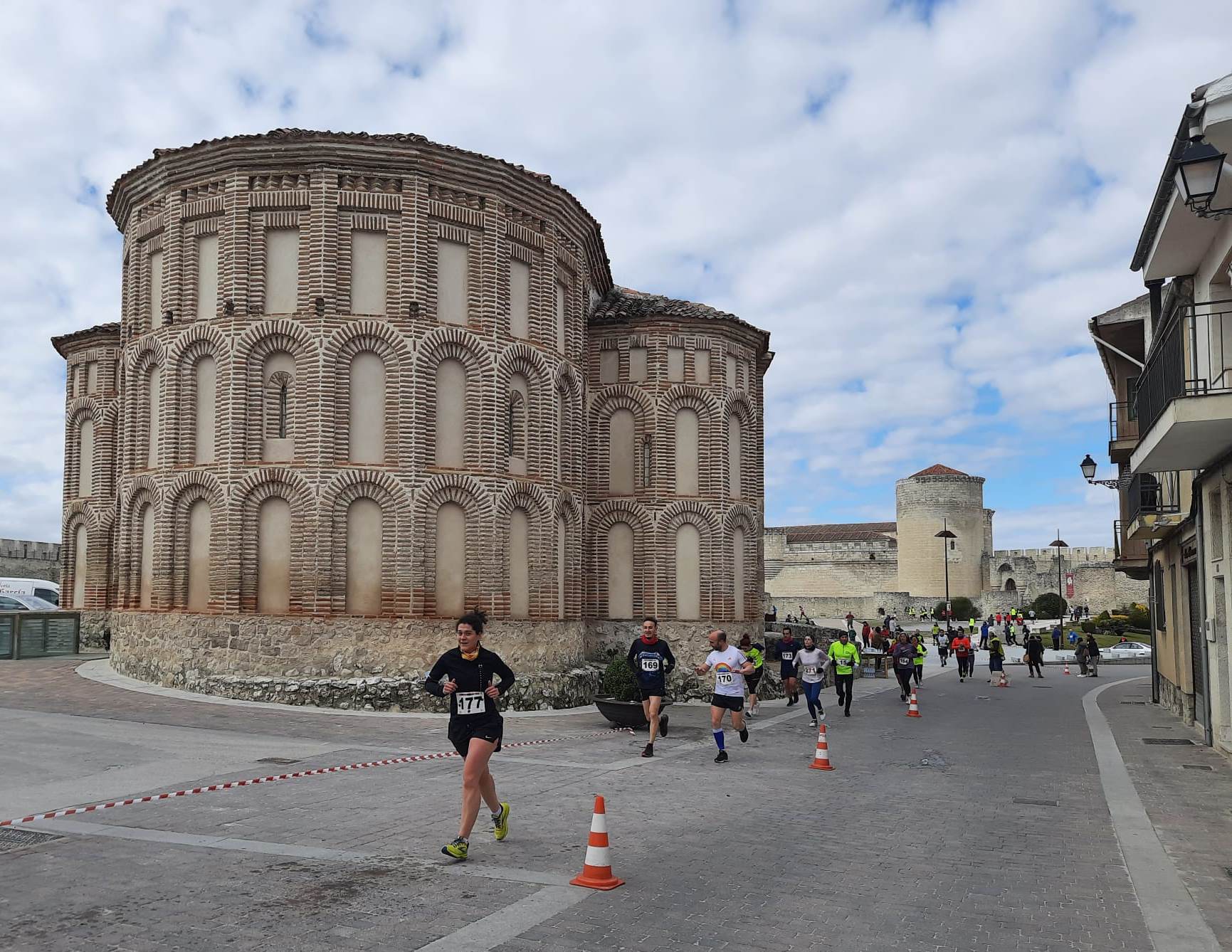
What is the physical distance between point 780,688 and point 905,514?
62.2 m

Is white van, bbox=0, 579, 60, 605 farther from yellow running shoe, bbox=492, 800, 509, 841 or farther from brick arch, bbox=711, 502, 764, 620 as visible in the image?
yellow running shoe, bbox=492, 800, 509, 841

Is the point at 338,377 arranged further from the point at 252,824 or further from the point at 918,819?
the point at 918,819

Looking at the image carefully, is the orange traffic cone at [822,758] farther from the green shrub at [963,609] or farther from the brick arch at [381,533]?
the green shrub at [963,609]

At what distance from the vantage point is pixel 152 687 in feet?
66.6

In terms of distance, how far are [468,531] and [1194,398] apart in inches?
543

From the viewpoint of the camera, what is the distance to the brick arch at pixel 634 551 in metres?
27.4

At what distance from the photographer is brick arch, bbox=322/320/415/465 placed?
66.7 ft

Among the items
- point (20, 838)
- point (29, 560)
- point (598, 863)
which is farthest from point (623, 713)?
point (29, 560)

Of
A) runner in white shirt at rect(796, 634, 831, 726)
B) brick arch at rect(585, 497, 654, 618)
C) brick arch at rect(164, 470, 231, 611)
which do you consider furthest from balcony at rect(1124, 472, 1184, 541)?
brick arch at rect(164, 470, 231, 611)

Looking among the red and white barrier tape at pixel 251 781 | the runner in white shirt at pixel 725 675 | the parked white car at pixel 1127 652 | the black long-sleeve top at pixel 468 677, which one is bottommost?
the parked white car at pixel 1127 652

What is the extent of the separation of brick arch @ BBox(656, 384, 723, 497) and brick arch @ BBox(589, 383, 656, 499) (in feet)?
1.03

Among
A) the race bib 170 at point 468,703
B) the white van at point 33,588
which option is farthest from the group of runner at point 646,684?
the white van at point 33,588

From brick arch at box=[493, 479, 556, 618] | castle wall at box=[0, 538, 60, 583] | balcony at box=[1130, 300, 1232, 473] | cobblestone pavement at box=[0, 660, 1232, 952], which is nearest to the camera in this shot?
cobblestone pavement at box=[0, 660, 1232, 952]

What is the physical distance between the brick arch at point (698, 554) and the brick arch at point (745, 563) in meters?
0.17
